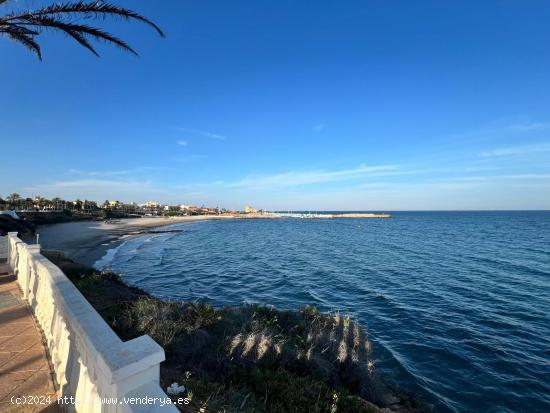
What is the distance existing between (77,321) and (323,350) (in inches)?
227

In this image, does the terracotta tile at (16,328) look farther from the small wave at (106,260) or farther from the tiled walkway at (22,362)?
the small wave at (106,260)

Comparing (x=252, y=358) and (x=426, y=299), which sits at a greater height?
(x=252, y=358)

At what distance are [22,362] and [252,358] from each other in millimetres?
3626

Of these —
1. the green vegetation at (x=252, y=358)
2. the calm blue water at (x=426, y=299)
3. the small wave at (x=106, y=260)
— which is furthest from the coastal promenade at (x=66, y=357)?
the small wave at (x=106, y=260)

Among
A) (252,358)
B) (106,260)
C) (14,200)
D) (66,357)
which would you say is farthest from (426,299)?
(14,200)

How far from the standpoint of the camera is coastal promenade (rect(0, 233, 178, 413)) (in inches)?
88.3

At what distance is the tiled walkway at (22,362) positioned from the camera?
372 centimetres

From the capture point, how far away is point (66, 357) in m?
3.59

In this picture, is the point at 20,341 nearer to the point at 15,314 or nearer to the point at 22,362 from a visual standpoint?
the point at 22,362

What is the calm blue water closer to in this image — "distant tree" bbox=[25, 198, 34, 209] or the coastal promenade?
the coastal promenade

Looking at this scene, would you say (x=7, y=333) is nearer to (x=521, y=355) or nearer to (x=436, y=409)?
(x=436, y=409)

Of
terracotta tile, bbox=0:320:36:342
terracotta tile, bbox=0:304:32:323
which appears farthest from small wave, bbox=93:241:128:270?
terracotta tile, bbox=0:320:36:342

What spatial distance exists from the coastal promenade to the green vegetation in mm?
1321

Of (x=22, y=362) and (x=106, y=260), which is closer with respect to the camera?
(x=22, y=362)
